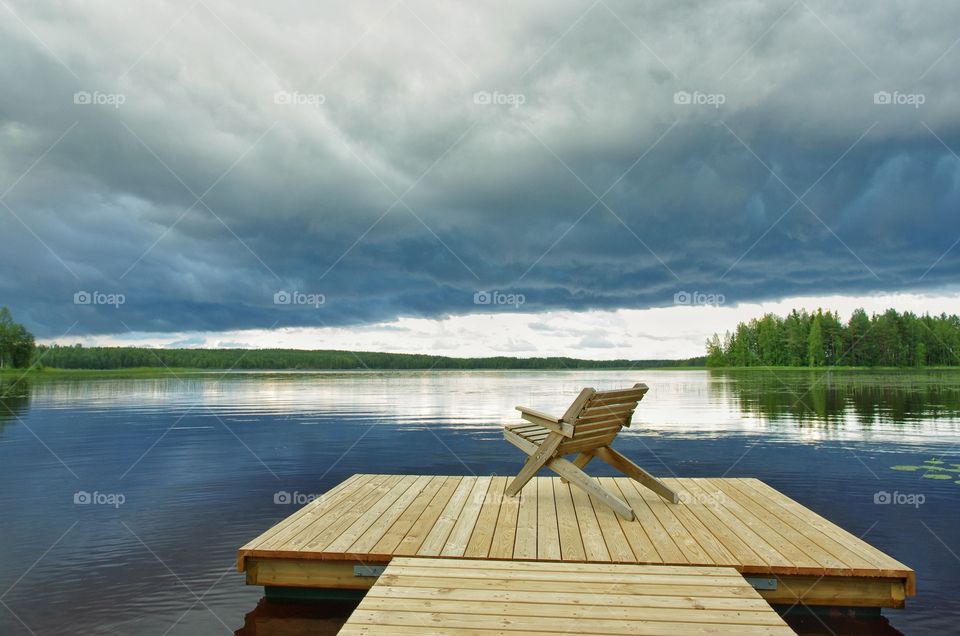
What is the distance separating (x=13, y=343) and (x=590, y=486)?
10388 centimetres

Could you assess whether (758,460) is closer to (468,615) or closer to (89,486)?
(468,615)

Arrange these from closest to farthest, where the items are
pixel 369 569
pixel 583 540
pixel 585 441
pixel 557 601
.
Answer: pixel 557 601
pixel 369 569
pixel 583 540
pixel 585 441

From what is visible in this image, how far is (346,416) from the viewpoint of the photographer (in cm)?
2489

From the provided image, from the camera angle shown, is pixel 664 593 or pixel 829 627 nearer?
pixel 664 593

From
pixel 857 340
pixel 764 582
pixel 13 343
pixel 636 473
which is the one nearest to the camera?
pixel 764 582

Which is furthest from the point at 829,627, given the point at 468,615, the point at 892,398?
the point at 892,398

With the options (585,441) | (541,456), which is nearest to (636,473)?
(585,441)

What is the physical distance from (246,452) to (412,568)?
12.0 m

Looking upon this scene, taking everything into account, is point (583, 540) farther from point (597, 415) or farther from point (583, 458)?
point (583, 458)

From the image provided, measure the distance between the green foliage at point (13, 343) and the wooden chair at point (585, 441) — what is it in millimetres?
100745

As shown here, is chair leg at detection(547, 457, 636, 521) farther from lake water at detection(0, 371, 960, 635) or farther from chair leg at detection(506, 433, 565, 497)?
lake water at detection(0, 371, 960, 635)

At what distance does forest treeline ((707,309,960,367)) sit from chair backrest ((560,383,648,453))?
94611mm

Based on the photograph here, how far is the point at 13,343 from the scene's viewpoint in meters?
83.1

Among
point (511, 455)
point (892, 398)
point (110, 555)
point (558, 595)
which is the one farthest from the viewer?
point (892, 398)
